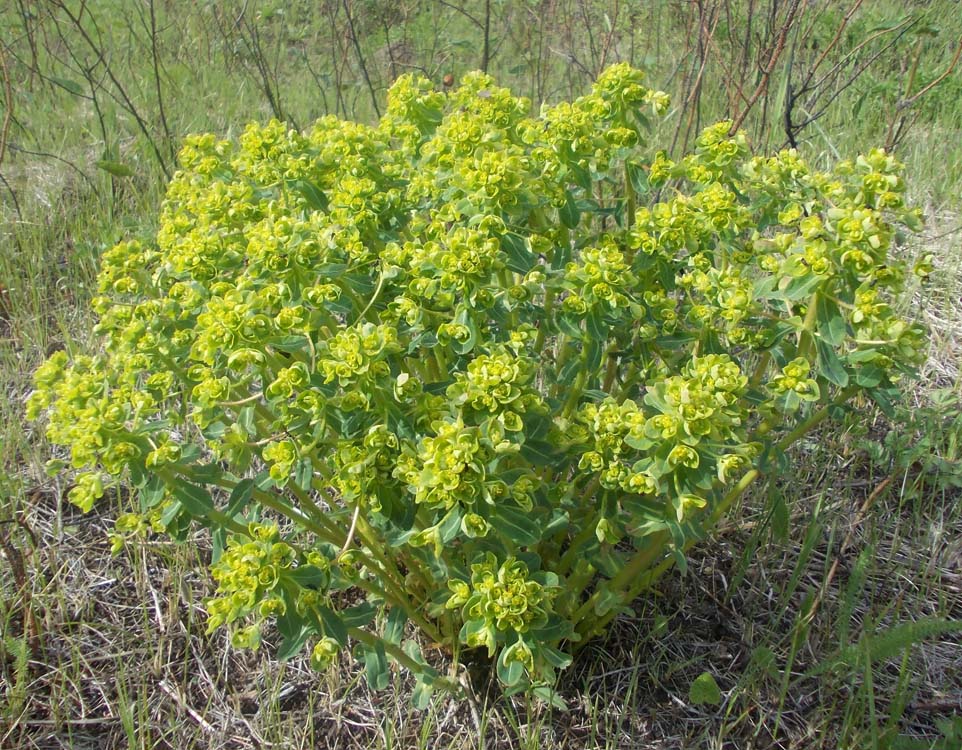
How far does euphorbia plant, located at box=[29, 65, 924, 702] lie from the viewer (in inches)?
66.6

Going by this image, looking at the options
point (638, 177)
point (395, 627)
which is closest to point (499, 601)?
point (395, 627)

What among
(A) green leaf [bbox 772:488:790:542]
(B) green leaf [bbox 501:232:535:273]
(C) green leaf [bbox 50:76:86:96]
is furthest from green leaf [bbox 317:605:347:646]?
(C) green leaf [bbox 50:76:86:96]

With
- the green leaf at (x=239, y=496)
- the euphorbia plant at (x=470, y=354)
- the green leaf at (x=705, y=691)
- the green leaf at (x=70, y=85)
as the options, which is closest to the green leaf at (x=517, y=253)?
the euphorbia plant at (x=470, y=354)

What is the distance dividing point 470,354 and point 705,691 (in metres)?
1.13

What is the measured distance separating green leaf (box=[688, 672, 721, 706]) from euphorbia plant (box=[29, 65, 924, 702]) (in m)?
0.32

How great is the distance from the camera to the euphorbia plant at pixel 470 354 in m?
1.69

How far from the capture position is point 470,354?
2.02 m

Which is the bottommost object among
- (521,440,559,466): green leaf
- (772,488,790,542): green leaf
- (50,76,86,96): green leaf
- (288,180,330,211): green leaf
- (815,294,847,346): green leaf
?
(772,488,790,542): green leaf

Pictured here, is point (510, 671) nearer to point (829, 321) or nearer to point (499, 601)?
point (499, 601)

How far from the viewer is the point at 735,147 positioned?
81.6 inches

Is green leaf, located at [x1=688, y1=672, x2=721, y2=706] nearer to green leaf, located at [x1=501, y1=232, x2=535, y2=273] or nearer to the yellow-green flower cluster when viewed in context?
the yellow-green flower cluster

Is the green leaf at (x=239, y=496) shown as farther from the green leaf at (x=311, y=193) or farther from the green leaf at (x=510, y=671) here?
the green leaf at (x=311, y=193)

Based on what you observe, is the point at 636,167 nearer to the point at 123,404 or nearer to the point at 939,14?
the point at 123,404

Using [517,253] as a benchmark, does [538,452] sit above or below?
below
